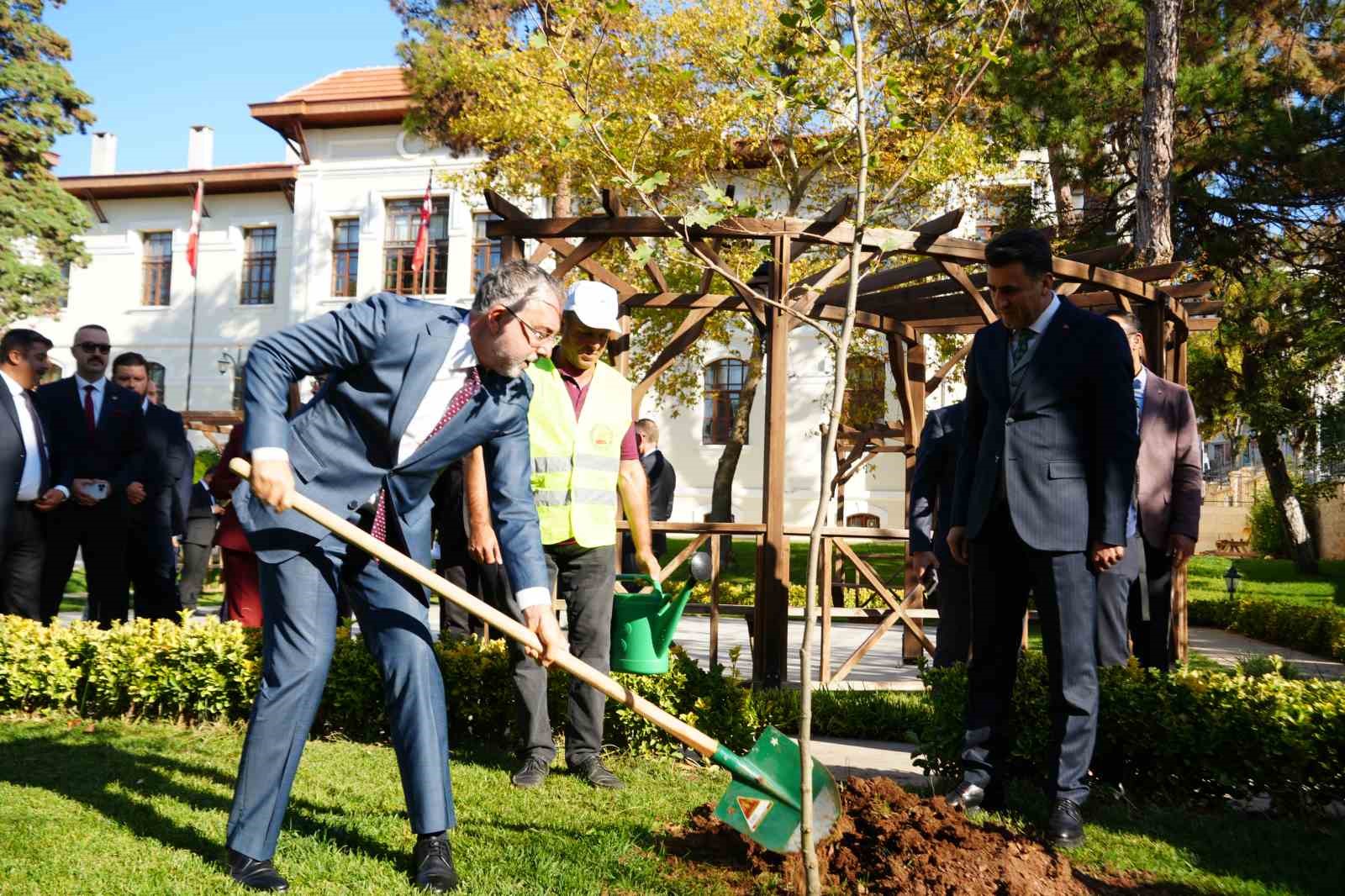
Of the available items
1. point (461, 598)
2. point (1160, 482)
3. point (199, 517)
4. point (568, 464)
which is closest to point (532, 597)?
point (461, 598)

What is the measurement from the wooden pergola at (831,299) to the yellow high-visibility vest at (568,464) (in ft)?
2.38

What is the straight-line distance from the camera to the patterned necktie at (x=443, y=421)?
11.7 ft

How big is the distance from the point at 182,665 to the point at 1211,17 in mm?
15776

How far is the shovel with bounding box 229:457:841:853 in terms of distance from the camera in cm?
333

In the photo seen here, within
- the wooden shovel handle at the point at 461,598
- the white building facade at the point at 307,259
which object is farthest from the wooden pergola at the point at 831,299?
the white building facade at the point at 307,259

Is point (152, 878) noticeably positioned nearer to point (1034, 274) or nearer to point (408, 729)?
point (408, 729)

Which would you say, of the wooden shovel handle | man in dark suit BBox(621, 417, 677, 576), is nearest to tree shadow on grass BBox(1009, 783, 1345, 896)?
the wooden shovel handle

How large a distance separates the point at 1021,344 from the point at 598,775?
96.2 inches

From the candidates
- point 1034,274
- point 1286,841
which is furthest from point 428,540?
point 1286,841

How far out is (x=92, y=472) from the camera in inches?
278

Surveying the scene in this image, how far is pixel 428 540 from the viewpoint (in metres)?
3.73

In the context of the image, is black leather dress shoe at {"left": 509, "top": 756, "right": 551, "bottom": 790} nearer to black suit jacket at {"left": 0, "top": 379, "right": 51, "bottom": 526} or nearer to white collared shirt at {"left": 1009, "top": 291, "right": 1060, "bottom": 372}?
white collared shirt at {"left": 1009, "top": 291, "right": 1060, "bottom": 372}

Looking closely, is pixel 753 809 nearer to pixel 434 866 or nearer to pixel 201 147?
pixel 434 866

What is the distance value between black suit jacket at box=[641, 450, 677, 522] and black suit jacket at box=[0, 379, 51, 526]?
552cm
